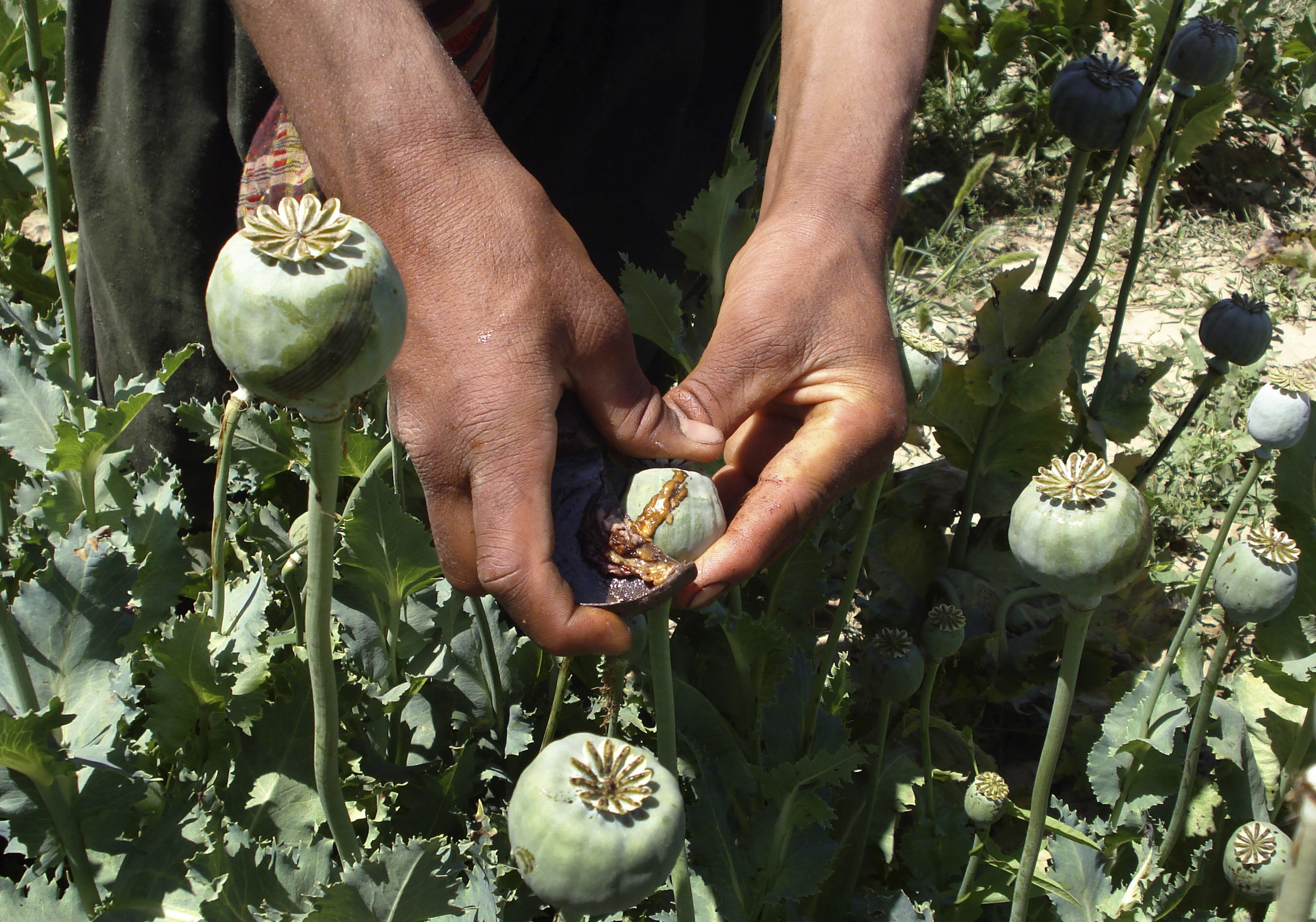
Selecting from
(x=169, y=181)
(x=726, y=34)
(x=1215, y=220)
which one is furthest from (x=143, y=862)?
(x=1215, y=220)

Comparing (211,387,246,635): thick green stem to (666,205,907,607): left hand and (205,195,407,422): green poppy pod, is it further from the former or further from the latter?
(666,205,907,607): left hand

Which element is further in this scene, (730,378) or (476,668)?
(476,668)

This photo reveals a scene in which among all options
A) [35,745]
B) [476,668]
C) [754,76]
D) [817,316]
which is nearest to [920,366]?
[817,316]

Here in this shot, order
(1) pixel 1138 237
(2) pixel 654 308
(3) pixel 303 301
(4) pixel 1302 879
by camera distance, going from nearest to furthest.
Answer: (4) pixel 1302 879 → (3) pixel 303 301 → (2) pixel 654 308 → (1) pixel 1138 237

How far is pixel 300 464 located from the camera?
1690 mm

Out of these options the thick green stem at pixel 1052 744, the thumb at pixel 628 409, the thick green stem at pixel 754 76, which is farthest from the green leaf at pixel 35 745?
the thick green stem at pixel 754 76

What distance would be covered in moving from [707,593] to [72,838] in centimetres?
73

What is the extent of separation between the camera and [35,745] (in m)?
1.04

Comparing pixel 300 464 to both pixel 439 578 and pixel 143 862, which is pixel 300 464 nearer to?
pixel 439 578

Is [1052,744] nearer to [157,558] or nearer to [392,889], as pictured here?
[392,889]

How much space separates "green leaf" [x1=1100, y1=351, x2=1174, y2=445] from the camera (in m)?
2.15

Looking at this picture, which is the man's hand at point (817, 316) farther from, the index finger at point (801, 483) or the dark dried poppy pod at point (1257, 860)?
the dark dried poppy pod at point (1257, 860)

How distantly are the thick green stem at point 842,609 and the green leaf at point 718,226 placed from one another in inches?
17.7

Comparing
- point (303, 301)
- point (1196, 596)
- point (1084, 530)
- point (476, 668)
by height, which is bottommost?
point (476, 668)
